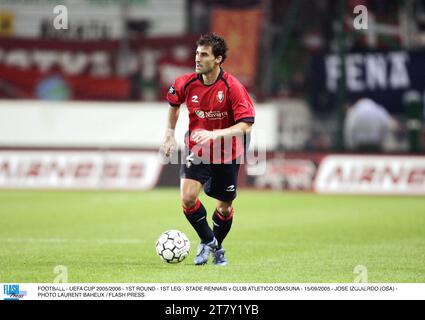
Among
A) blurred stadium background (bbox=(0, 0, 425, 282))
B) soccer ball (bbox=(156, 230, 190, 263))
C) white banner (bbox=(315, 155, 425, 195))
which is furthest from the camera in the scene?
blurred stadium background (bbox=(0, 0, 425, 282))

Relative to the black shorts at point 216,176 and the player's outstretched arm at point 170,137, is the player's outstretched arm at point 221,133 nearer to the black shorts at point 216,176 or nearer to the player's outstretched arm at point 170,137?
the player's outstretched arm at point 170,137

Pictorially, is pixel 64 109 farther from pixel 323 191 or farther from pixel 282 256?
pixel 282 256

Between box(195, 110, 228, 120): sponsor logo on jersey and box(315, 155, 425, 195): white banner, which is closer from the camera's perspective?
box(195, 110, 228, 120): sponsor logo on jersey

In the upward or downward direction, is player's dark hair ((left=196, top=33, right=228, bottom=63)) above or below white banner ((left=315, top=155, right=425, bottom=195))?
above

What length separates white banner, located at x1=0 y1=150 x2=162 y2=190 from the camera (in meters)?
27.1

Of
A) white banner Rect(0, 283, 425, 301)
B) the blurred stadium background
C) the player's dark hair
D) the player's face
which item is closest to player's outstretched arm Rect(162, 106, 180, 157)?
the player's face

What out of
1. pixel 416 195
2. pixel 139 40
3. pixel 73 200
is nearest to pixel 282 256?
pixel 73 200

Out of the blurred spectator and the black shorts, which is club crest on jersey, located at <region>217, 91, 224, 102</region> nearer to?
the black shorts

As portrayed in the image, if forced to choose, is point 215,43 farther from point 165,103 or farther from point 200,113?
point 165,103

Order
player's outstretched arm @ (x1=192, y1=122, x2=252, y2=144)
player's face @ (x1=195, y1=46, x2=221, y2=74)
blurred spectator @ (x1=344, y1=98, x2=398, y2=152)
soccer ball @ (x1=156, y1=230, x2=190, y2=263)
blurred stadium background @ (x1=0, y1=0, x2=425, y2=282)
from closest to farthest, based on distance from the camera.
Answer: player's outstretched arm @ (x1=192, y1=122, x2=252, y2=144)
player's face @ (x1=195, y1=46, x2=221, y2=74)
soccer ball @ (x1=156, y1=230, x2=190, y2=263)
blurred stadium background @ (x1=0, y1=0, x2=425, y2=282)
blurred spectator @ (x1=344, y1=98, x2=398, y2=152)

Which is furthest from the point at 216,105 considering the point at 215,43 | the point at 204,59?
the point at 215,43

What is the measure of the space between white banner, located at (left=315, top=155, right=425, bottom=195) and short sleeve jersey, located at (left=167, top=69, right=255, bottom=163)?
14.5 meters

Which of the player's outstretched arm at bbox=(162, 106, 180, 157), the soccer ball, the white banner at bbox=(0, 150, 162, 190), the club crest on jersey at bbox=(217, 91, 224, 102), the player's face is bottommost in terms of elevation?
the white banner at bbox=(0, 150, 162, 190)

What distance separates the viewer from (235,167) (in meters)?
11.3
